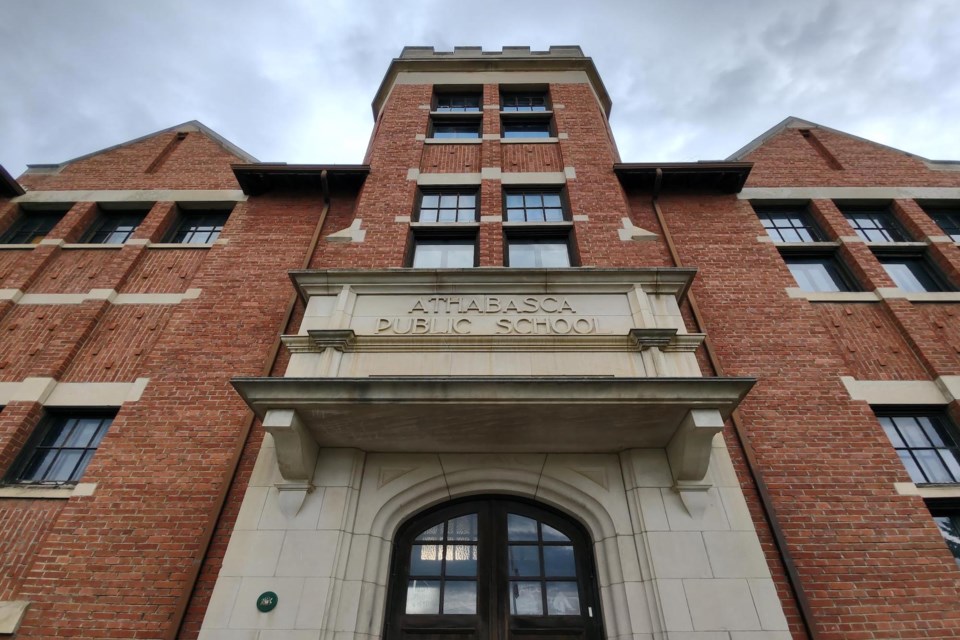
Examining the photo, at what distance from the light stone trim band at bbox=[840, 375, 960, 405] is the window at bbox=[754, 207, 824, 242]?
3.51 metres

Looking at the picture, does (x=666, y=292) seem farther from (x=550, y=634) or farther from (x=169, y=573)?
(x=169, y=573)

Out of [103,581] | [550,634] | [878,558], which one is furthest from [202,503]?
[878,558]

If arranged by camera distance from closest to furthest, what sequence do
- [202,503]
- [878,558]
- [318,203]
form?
[878,558]
[202,503]
[318,203]

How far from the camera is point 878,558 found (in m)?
5.36

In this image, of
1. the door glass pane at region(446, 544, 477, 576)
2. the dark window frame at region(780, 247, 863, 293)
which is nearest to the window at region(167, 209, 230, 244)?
the door glass pane at region(446, 544, 477, 576)

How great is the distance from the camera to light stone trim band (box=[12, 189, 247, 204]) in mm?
10141

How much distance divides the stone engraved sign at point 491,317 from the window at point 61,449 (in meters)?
4.44

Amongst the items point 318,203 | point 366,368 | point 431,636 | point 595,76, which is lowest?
point 431,636

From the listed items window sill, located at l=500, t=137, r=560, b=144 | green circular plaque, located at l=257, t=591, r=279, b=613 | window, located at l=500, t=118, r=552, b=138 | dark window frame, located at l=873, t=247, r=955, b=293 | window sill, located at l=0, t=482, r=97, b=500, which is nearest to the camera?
green circular plaque, located at l=257, t=591, r=279, b=613

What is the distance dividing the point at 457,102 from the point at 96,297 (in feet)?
29.8

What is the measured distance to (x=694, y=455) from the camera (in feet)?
17.1

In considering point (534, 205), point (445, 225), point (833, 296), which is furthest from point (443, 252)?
point (833, 296)

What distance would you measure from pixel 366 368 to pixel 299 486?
4.97ft

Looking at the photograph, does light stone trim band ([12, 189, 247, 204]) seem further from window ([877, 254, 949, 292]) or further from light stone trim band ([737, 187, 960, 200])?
window ([877, 254, 949, 292])
